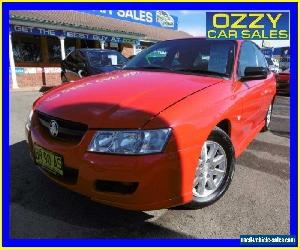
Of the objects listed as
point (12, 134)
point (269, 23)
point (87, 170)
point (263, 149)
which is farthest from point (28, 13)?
point (87, 170)

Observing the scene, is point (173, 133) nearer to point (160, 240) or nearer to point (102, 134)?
point (102, 134)

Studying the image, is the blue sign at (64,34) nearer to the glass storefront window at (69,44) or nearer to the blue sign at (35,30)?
the blue sign at (35,30)

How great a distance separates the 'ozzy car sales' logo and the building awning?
11.1 meters

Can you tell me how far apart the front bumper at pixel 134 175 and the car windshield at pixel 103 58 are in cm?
630

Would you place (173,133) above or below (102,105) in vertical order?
below

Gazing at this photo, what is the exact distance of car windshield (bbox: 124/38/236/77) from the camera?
3.61 metres

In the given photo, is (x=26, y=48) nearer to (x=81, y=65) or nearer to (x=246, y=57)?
(x=81, y=65)

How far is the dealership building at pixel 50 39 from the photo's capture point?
14.3 metres

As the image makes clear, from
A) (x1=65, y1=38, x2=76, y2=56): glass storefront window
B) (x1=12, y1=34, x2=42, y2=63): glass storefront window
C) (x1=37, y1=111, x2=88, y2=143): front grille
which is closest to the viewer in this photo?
(x1=37, y1=111, x2=88, y2=143): front grille

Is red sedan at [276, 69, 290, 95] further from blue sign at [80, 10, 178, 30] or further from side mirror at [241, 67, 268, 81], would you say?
blue sign at [80, 10, 178, 30]

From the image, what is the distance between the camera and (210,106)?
2.84m

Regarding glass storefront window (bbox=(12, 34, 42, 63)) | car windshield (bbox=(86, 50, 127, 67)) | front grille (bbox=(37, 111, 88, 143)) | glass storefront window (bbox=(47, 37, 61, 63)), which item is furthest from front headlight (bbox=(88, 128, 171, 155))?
glass storefront window (bbox=(47, 37, 61, 63))

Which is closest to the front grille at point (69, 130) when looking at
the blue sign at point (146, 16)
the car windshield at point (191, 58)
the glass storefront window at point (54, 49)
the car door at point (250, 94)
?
the car windshield at point (191, 58)

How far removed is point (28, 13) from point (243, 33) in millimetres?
13298
